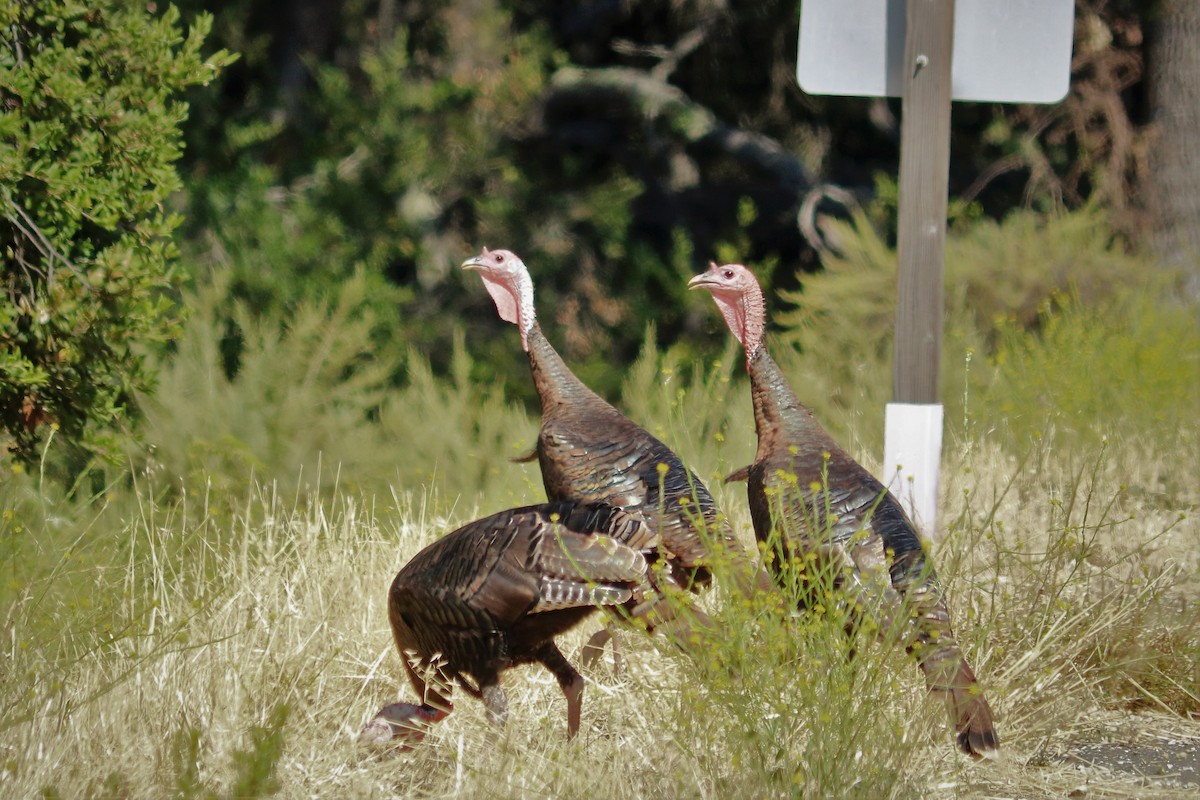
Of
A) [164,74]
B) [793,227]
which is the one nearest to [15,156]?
[164,74]

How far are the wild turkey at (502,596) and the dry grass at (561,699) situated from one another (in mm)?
115

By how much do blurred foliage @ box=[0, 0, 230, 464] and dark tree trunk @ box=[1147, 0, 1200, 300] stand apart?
8.23 meters

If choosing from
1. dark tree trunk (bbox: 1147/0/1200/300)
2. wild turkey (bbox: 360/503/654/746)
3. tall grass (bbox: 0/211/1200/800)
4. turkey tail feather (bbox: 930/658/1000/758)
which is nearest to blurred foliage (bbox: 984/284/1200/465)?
tall grass (bbox: 0/211/1200/800)

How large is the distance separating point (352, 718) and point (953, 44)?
2.95 metres

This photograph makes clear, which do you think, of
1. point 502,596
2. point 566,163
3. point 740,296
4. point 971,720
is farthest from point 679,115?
point 971,720

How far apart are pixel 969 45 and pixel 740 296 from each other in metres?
1.16

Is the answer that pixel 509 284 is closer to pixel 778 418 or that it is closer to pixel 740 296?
pixel 740 296

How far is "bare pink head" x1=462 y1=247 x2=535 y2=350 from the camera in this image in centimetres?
503

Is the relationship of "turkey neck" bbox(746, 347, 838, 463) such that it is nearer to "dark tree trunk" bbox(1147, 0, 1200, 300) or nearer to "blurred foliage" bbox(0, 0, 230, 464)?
"blurred foliage" bbox(0, 0, 230, 464)

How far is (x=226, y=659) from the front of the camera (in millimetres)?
3771

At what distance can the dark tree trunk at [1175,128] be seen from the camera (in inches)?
423

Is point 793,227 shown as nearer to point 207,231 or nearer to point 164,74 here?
point 207,231

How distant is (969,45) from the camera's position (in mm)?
4719

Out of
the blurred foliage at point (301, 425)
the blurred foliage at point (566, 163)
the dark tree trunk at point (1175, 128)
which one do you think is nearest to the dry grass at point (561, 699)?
the blurred foliage at point (301, 425)
